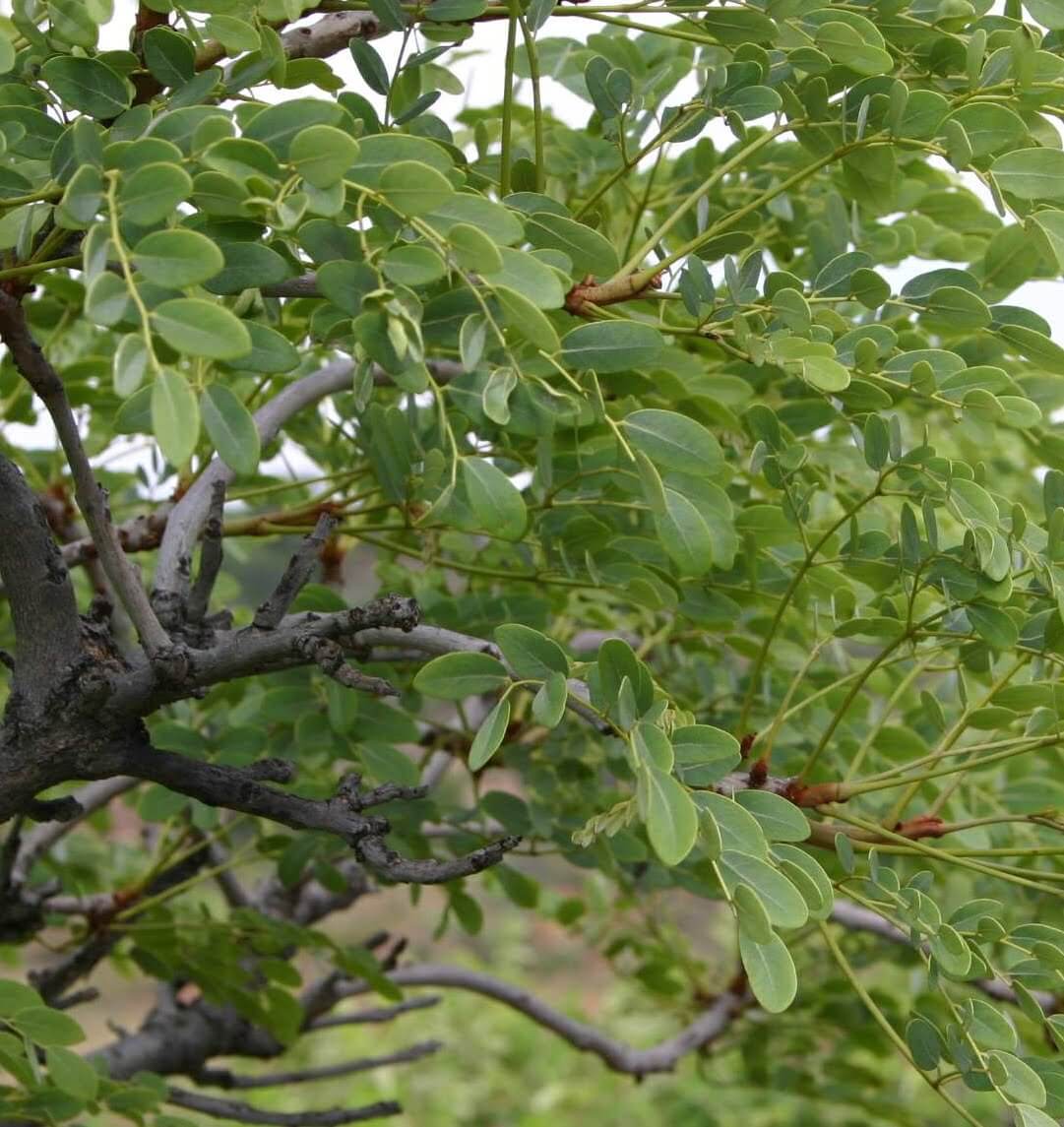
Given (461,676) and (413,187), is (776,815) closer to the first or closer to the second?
(461,676)

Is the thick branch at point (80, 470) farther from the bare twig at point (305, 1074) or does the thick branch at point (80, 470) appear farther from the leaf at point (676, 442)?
the bare twig at point (305, 1074)

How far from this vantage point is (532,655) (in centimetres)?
84

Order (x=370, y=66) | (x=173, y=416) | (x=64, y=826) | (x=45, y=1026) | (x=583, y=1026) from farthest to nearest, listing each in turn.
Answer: (x=583, y=1026), (x=64, y=826), (x=45, y=1026), (x=370, y=66), (x=173, y=416)

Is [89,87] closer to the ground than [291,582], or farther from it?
farther from it

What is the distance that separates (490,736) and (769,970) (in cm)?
21

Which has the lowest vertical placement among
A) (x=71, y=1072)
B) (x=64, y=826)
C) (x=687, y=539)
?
(x=64, y=826)

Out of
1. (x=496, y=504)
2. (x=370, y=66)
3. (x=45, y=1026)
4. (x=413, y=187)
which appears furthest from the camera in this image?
(x=45, y=1026)

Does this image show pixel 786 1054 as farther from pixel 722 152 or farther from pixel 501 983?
pixel 722 152

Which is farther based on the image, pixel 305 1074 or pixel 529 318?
pixel 305 1074

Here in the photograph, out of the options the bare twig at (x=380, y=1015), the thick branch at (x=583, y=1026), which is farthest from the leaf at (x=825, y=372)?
the thick branch at (x=583, y=1026)

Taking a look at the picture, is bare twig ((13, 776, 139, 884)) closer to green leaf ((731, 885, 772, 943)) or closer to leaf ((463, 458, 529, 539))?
leaf ((463, 458, 529, 539))

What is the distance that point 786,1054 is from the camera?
1.99 metres

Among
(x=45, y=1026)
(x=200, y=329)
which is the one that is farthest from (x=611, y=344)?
(x=45, y=1026)

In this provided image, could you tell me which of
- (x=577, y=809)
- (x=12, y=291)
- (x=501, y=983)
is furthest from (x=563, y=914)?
(x=12, y=291)
